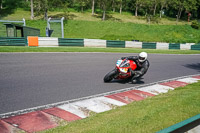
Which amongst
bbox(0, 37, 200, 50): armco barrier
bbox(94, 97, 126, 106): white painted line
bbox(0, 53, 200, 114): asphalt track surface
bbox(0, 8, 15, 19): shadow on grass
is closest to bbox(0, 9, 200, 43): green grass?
bbox(0, 8, 15, 19): shadow on grass

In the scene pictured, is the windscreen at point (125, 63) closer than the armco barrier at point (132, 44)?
Yes

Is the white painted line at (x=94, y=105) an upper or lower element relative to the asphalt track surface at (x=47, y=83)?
lower

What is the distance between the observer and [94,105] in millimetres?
5879

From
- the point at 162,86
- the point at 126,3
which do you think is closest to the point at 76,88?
the point at 162,86

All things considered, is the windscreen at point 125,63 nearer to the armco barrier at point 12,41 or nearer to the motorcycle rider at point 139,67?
the motorcycle rider at point 139,67

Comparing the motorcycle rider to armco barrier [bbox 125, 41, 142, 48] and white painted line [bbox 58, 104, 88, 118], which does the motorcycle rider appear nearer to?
white painted line [bbox 58, 104, 88, 118]

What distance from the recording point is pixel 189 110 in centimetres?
523

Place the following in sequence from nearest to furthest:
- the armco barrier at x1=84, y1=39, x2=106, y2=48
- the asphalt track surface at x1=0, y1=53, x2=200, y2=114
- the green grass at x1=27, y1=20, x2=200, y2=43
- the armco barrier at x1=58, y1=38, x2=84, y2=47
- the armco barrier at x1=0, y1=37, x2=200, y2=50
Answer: the asphalt track surface at x1=0, y1=53, x2=200, y2=114, the armco barrier at x1=0, y1=37, x2=200, y2=50, the armco barrier at x1=58, y1=38, x2=84, y2=47, the armco barrier at x1=84, y1=39, x2=106, y2=48, the green grass at x1=27, y1=20, x2=200, y2=43

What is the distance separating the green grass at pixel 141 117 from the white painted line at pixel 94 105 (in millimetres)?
350

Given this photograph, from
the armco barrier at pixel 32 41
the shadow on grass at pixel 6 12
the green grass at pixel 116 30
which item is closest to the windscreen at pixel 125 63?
the armco barrier at pixel 32 41

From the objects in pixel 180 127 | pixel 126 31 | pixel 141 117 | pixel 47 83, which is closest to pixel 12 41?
pixel 47 83

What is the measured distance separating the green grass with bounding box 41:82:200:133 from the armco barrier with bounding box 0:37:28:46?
1661cm

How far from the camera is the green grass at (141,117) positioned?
4148mm

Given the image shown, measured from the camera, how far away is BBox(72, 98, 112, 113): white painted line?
18.4ft
